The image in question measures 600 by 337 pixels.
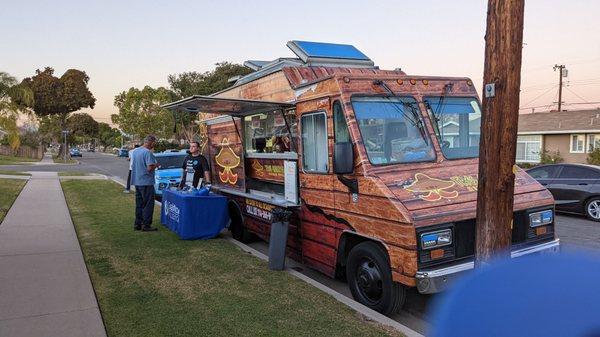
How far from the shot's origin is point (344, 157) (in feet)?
17.1

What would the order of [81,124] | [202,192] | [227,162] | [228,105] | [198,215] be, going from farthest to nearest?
1. [81,124]
2. [227,162]
3. [202,192]
4. [198,215]
5. [228,105]

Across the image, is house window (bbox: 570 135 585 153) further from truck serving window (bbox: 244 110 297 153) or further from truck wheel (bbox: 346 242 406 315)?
truck wheel (bbox: 346 242 406 315)

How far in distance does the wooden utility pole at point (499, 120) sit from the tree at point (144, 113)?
50.4 meters

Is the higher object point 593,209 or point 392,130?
point 392,130

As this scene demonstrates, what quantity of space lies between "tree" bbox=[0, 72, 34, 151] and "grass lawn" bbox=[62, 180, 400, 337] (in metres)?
23.5

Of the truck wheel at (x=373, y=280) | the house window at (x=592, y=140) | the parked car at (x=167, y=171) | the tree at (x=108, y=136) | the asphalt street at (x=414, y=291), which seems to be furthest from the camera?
the tree at (x=108, y=136)

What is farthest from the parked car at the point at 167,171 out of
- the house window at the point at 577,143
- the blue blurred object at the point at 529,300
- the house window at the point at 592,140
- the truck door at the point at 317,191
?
the house window at the point at 577,143

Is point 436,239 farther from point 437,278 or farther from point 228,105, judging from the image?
point 228,105

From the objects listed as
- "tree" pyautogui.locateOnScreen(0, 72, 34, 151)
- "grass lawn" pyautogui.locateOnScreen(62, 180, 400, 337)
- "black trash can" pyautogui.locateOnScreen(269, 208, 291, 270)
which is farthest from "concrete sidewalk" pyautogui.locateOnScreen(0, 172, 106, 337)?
"tree" pyautogui.locateOnScreen(0, 72, 34, 151)

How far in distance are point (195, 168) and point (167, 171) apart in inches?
216

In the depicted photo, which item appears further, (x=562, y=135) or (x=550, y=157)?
(x=562, y=135)

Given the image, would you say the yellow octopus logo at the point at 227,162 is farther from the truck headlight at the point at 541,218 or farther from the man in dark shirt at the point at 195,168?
the truck headlight at the point at 541,218

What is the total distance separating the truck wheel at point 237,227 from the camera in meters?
8.55

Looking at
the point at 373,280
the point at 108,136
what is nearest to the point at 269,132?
the point at 373,280
